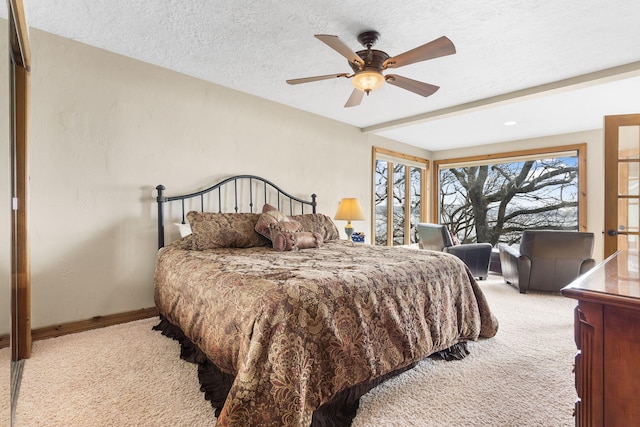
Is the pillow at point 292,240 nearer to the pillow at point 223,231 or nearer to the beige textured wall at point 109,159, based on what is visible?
the pillow at point 223,231

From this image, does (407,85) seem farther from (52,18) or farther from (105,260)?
(105,260)

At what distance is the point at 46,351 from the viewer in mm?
2242

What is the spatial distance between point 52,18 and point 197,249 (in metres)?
1.97

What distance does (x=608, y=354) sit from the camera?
0.79 m

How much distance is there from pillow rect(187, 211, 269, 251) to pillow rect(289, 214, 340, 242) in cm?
54

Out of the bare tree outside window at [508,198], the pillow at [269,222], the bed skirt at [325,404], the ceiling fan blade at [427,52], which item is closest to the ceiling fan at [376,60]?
the ceiling fan blade at [427,52]

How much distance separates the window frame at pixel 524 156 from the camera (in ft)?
16.7

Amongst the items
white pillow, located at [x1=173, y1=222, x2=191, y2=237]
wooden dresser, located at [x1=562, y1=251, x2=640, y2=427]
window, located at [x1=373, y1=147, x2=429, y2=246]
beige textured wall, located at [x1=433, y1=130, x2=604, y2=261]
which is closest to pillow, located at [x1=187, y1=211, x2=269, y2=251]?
white pillow, located at [x1=173, y1=222, x2=191, y2=237]

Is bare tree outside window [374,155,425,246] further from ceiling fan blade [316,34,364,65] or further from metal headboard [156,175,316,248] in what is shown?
ceiling fan blade [316,34,364,65]

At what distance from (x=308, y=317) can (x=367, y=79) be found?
5.71 ft

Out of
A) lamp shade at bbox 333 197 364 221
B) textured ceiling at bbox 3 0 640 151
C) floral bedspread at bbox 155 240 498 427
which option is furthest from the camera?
lamp shade at bbox 333 197 364 221

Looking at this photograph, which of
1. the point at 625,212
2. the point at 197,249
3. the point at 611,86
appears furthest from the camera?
the point at 611,86

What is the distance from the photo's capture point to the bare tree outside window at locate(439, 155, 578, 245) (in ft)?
20.4

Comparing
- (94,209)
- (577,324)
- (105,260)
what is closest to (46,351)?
(105,260)
